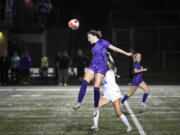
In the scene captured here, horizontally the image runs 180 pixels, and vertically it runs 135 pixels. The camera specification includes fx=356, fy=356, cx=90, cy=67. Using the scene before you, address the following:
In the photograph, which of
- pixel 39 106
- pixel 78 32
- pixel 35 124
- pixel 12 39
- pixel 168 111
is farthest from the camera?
pixel 78 32

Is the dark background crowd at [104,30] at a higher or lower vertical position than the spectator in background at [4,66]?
higher

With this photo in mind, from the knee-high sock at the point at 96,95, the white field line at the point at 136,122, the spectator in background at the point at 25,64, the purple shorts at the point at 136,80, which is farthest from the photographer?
the spectator in background at the point at 25,64

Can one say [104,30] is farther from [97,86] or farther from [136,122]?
[97,86]

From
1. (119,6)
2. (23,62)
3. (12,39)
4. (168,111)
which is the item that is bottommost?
(168,111)

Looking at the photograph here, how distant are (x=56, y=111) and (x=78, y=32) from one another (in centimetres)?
3402

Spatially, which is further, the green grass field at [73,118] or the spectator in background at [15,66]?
the spectator in background at [15,66]

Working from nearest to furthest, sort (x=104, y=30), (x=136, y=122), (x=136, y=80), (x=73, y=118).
Answer: (x=136, y=122)
(x=73, y=118)
(x=136, y=80)
(x=104, y=30)

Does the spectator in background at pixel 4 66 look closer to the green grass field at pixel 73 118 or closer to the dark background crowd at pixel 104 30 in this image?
the dark background crowd at pixel 104 30

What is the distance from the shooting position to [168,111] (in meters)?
10.1

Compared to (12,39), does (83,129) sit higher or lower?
lower

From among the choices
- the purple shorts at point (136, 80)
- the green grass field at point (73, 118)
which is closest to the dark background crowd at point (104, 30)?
the green grass field at point (73, 118)

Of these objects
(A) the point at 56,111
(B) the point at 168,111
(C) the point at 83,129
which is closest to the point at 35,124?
(C) the point at 83,129

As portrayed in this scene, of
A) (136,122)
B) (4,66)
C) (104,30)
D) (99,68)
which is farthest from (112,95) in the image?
(104,30)

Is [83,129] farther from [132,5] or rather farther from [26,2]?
[26,2]
